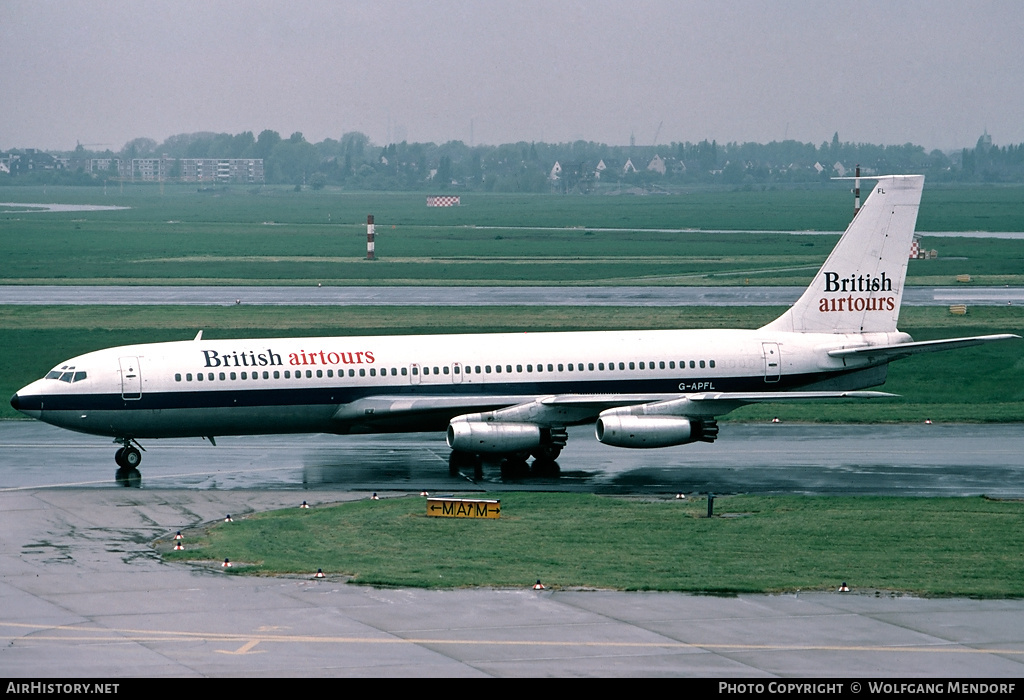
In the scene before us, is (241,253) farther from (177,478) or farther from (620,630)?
(620,630)

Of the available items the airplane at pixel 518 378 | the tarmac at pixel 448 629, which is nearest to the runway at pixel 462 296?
the airplane at pixel 518 378

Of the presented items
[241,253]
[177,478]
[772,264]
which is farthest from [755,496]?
[241,253]

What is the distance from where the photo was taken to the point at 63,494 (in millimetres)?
41156

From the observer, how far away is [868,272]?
4978 cm

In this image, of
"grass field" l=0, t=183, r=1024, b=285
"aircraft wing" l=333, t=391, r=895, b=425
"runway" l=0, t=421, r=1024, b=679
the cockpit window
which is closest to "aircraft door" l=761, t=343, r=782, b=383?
"aircraft wing" l=333, t=391, r=895, b=425

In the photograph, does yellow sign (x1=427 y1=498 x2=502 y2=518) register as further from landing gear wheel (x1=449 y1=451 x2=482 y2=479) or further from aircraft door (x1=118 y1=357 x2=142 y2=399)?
aircraft door (x1=118 y1=357 x2=142 y2=399)

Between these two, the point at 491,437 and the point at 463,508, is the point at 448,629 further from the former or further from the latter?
the point at 491,437

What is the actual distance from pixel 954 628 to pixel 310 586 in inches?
543

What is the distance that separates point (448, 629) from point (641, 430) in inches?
731

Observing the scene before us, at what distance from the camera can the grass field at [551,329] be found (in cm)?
5797

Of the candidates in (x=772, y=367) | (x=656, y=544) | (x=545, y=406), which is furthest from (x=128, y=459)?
(x=772, y=367)

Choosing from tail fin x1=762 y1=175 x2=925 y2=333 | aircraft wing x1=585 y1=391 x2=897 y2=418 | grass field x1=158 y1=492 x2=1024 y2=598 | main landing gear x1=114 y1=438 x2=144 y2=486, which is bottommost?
main landing gear x1=114 y1=438 x2=144 y2=486

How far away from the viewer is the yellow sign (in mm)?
37156

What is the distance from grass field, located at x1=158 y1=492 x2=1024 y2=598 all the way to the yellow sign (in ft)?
1.12
